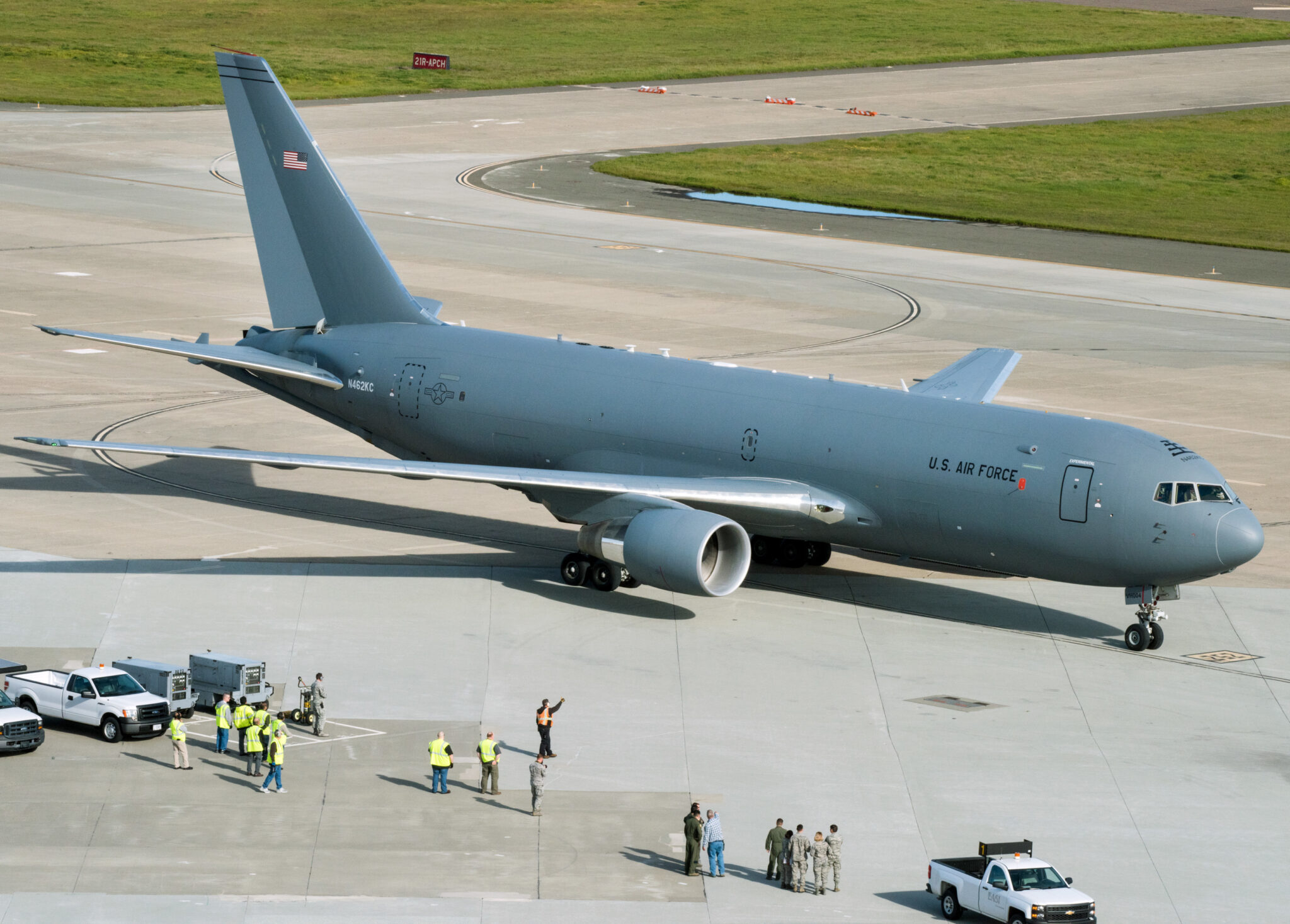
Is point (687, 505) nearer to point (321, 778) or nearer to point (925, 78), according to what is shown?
point (321, 778)

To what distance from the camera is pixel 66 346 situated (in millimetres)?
67750

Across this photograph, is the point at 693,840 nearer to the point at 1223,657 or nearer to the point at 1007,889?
the point at 1007,889

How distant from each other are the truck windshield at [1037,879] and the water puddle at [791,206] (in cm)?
7910

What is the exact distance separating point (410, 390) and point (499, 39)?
131m

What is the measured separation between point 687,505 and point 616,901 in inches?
603

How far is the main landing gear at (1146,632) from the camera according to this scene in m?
38.1

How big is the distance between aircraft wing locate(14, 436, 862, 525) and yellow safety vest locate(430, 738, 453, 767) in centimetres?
1050

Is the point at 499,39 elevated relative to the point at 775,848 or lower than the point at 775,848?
elevated

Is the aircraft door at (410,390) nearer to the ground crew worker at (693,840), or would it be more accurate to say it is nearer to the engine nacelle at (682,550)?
the engine nacelle at (682,550)

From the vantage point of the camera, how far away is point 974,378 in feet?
167

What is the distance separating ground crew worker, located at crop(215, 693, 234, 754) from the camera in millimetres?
31562

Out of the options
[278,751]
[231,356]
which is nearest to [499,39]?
[231,356]

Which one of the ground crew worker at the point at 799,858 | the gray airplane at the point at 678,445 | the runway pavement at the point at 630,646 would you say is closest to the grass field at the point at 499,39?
the runway pavement at the point at 630,646

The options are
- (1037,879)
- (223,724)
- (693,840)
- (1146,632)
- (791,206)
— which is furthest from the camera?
(791,206)
